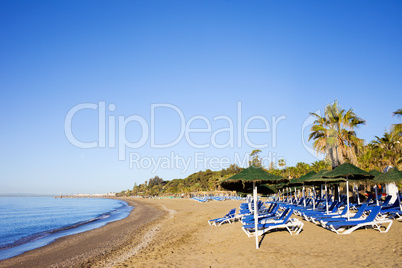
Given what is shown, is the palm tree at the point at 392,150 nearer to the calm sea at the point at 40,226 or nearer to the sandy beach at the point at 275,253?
the sandy beach at the point at 275,253

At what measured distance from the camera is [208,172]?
370ft

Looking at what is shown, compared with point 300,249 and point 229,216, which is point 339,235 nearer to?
point 300,249

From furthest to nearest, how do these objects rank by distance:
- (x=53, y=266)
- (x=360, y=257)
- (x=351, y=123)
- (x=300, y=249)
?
(x=351, y=123) < (x=53, y=266) < (x=300, y=249) < (x=360, y=257)

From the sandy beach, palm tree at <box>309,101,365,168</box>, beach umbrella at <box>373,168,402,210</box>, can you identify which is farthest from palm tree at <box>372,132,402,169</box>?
the sandy beach

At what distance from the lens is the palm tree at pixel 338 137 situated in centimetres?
1936

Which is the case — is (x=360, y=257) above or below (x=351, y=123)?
below

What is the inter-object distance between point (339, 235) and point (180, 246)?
5119mm

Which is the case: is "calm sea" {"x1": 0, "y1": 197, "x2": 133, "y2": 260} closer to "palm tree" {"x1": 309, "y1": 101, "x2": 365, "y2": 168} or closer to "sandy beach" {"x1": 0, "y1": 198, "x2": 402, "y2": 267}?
"sandy beach" {"x1": 0, "y1": 198, "x2": 402, "y2": 267}

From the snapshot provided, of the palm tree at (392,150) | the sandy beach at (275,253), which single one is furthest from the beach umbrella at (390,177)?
the palm tree at (392,150)

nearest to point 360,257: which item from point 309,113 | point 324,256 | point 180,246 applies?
point 324,256

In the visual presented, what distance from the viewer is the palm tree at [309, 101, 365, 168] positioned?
1936 centimetres

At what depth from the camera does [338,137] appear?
19.7m

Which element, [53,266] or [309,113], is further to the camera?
[309,113]

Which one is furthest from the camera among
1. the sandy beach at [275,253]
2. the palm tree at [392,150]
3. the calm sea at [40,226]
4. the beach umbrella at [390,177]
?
the palm tree at [392,150]
